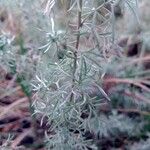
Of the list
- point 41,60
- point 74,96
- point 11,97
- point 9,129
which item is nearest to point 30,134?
point 9,129

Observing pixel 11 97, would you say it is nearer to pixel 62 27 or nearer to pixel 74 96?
pixel 62 27

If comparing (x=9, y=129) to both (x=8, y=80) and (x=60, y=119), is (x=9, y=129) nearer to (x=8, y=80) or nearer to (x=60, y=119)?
(x=8, y=80)

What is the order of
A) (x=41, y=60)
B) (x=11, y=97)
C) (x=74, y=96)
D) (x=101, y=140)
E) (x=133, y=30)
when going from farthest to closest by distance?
1. (x=133, y=30)
2. (x=11, y=97)
3. (x=101, y=140)
4. (x=41, y=60)
5. (x=74, y=96)

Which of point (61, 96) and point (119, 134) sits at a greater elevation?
point (61, 96)

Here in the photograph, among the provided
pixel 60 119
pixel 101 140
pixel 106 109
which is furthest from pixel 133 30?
pixel 60 119

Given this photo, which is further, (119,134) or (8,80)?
(8,80)

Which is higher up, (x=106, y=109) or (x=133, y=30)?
(x=133, y=30)

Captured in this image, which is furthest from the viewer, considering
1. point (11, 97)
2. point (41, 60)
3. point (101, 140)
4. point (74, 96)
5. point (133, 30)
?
point (133, 30)

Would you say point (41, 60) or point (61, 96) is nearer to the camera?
point (61, 96)

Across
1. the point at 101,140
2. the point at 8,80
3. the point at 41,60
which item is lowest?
the point at 101,140
